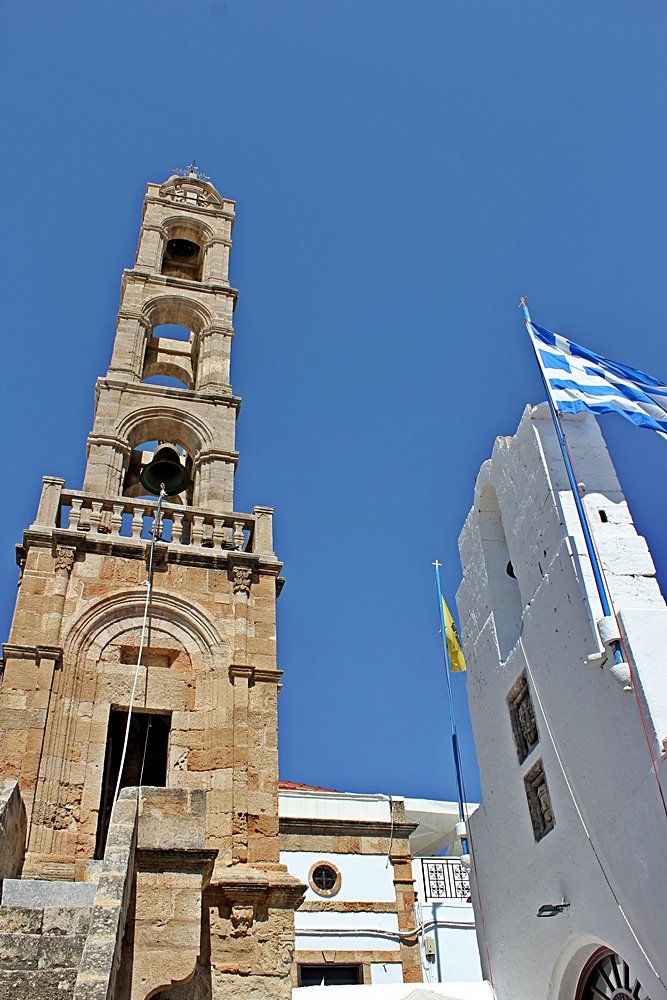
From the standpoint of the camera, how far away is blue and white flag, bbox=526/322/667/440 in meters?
Answer: 10.4

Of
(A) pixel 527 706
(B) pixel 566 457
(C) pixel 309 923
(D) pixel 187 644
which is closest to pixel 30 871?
(D) pixel 187 644

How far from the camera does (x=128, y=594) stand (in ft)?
39.6

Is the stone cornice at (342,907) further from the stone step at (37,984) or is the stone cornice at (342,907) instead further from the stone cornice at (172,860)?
the stone step at (37,984)

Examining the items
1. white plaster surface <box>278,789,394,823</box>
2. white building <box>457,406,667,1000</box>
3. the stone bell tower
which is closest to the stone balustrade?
the stone bell tower

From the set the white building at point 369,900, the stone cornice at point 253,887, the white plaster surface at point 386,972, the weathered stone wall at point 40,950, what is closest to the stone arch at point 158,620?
the stone cornice at point 253,887

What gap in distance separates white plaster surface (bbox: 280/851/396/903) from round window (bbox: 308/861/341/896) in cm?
7

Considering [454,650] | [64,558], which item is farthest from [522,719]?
[64,558]

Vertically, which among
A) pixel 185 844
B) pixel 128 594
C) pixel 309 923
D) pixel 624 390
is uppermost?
pixel 624 390

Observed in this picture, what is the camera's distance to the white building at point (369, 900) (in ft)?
53.8

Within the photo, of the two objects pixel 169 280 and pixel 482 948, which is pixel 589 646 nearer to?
pixel 482 948

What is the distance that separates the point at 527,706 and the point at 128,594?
570 centimetres

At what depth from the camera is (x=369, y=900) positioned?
674 inches

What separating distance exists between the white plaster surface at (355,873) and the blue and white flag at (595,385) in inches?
449

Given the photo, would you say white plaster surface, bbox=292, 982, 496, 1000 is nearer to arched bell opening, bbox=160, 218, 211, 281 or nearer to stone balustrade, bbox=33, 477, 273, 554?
stone balustrade, bbox=33, 477, 273, 554
